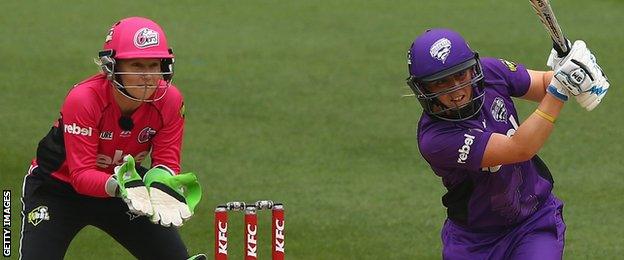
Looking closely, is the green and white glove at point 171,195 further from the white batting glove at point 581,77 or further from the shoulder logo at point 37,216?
the white batting glove at point 581,77

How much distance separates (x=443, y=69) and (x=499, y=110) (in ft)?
1.78

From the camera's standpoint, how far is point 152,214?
6.95m

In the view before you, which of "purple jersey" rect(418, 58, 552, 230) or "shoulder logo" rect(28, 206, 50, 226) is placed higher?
"purple jersey" rect(418, 58, 552, 230)

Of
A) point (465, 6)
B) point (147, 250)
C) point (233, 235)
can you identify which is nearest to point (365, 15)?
point (465, 6)

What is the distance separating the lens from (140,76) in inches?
291

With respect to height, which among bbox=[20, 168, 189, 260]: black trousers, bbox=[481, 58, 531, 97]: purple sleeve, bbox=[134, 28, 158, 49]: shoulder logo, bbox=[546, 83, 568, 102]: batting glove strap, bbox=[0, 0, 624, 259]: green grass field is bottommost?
bbox=[0, 0, 624, 259]: green grass field

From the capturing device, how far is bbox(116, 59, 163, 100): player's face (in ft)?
24.2

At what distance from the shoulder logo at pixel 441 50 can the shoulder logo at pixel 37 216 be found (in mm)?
2466

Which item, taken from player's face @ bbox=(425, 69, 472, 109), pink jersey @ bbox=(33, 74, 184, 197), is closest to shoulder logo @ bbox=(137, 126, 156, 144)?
pink jersey @ bbox=(33, 74, 184, 197)

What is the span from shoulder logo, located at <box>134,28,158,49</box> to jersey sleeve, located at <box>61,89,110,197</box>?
1.38 feet

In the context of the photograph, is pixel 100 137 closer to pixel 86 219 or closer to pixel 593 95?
pixel 86 219

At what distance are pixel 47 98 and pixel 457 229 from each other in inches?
332

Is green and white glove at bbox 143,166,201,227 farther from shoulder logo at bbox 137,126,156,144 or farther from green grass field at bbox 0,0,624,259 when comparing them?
green grass field at bbox 0,0,624,259

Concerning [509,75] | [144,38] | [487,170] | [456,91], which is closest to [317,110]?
[509,75]
